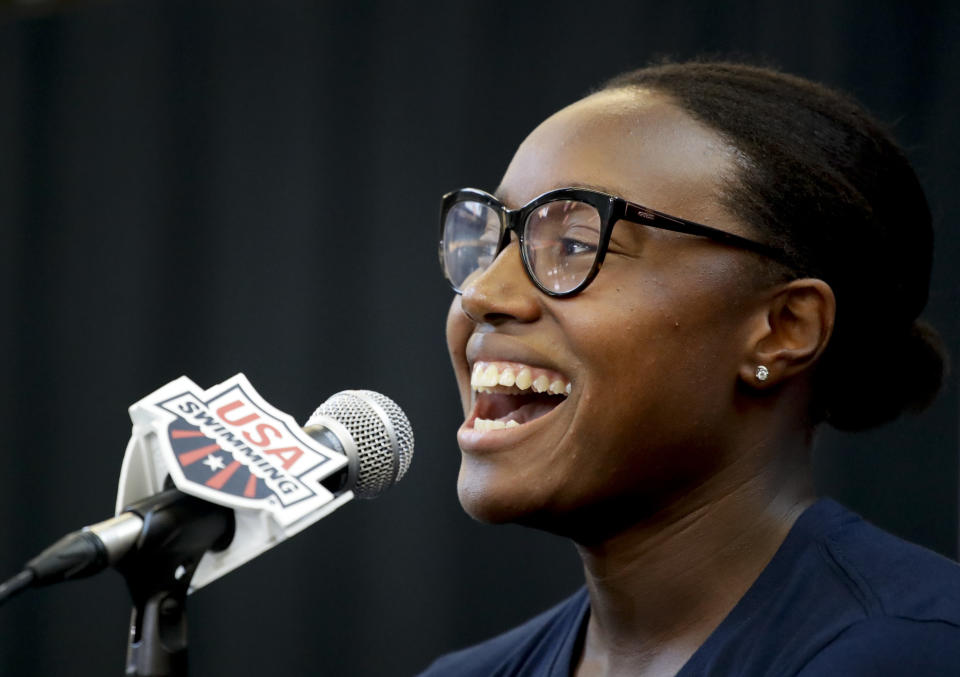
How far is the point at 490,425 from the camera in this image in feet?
4.90

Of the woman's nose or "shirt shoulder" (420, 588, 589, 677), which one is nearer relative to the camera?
the woman's nose

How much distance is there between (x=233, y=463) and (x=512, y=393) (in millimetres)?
501

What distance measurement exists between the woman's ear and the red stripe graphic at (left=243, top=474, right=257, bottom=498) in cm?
69

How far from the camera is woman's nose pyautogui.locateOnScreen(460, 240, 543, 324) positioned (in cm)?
145

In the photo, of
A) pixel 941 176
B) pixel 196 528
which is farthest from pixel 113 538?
pixel 941 176

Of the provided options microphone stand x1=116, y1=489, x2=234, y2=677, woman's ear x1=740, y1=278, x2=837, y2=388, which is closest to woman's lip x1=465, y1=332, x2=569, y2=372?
woman's ear x1=740, y1=278, x2=837, y2=388

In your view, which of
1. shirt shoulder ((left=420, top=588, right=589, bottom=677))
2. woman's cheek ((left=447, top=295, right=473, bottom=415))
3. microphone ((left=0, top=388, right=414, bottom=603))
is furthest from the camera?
shirt shoulder ((left=420, top=588, right=589, bottom=677))

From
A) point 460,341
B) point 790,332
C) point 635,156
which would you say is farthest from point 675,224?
point 460,341

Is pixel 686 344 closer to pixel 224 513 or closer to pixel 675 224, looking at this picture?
pixel 675 224

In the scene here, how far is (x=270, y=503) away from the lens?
41.2 inches

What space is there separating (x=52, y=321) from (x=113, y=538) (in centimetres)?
245

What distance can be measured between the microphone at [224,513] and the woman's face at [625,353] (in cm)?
19

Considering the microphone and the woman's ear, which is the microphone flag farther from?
the woman's ear

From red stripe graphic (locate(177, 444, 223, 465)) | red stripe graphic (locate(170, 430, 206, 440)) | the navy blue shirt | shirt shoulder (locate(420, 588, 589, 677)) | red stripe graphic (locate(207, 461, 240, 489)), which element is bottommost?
shirt shoulder (locate(420, 588, 589, 677))
